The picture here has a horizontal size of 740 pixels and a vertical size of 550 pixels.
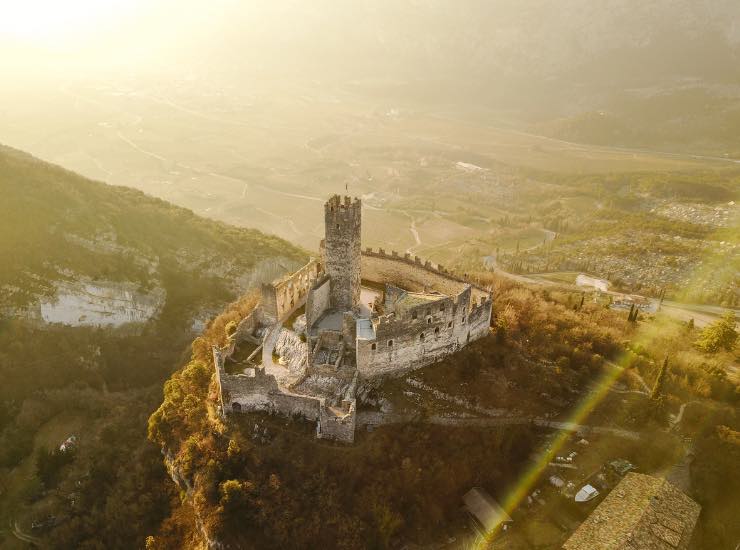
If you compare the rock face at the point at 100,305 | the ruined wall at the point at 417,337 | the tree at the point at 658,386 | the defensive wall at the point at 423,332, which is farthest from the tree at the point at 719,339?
the rock face at the point at 100,305

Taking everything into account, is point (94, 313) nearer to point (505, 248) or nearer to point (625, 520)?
point (625, 520)

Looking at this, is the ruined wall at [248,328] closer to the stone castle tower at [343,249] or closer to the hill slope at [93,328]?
the stone castle tower at [343,249]

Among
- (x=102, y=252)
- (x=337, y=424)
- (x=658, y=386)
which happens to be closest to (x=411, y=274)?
(x=337, y=424)

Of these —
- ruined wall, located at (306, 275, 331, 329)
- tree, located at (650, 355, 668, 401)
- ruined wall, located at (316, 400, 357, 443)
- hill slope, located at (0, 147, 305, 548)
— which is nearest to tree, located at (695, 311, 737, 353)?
tree, located at (650, 355, 668, 401)

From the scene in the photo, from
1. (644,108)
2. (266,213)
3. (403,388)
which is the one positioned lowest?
(266,213)

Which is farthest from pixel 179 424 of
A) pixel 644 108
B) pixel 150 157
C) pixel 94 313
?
pixel 644 108

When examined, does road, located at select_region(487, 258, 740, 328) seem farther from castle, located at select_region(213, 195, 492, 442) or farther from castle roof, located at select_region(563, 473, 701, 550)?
castle, located at select_region(213, 195, 492, 442)

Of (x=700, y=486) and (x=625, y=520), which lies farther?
(x=700, y=486)
